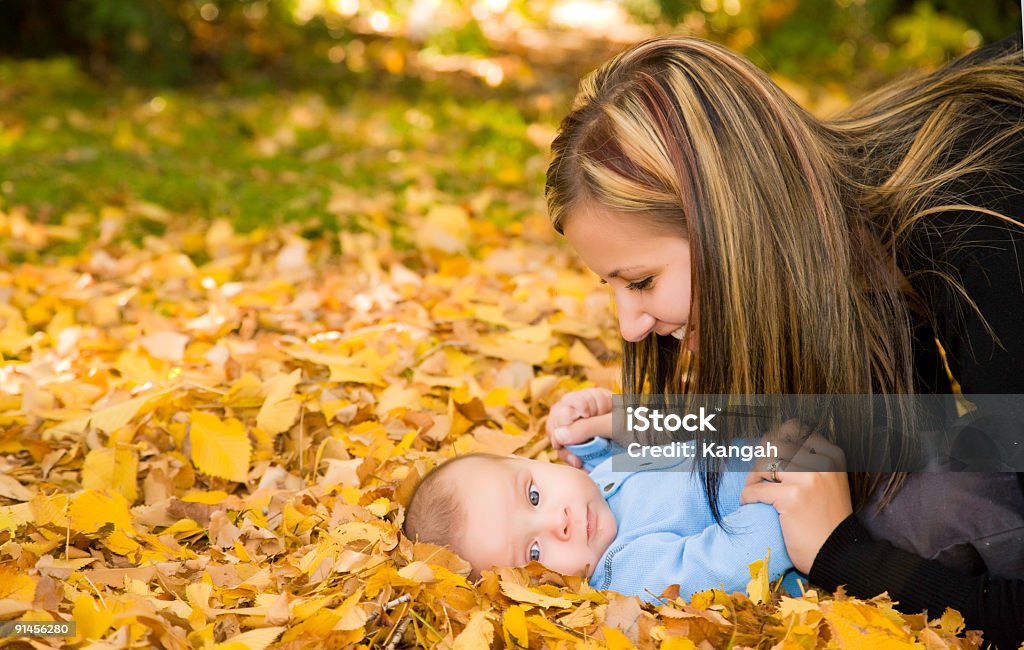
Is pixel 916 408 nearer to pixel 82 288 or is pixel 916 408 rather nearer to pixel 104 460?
pixel 104 460

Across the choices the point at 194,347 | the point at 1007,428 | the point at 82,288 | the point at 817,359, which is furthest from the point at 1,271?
the point at 1007,428

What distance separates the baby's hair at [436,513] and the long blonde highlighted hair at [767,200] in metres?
0.50

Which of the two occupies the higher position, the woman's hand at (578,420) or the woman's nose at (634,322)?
the woman's nose at (634,322)

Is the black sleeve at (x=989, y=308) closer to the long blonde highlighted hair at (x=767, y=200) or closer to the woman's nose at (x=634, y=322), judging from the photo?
the long blonde highlighted hair at (x=767, y=200)

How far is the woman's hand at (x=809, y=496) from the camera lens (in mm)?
1843

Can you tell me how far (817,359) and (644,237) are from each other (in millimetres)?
384

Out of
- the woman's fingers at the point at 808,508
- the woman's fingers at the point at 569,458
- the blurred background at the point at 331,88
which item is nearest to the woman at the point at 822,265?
the woman's fingers at the point at 808,508

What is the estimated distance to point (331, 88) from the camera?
657 cm

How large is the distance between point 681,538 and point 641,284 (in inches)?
19.8

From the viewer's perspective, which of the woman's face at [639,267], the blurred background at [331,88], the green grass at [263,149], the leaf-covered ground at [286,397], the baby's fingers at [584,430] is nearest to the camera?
the leaf-covered ground at [286,397]

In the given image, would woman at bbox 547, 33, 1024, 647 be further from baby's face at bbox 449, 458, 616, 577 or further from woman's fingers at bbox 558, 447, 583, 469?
woman's fingers at bbox 558, 447, 583, 469

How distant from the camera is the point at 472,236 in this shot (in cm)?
392

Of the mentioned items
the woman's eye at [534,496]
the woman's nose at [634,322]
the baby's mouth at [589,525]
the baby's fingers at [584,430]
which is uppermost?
the woman's nose at [634,322]

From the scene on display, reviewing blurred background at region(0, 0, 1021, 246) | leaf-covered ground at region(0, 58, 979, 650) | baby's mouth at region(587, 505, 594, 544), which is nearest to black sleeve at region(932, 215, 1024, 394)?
leaf-covered ground at region(0, 58, 979, 650)
